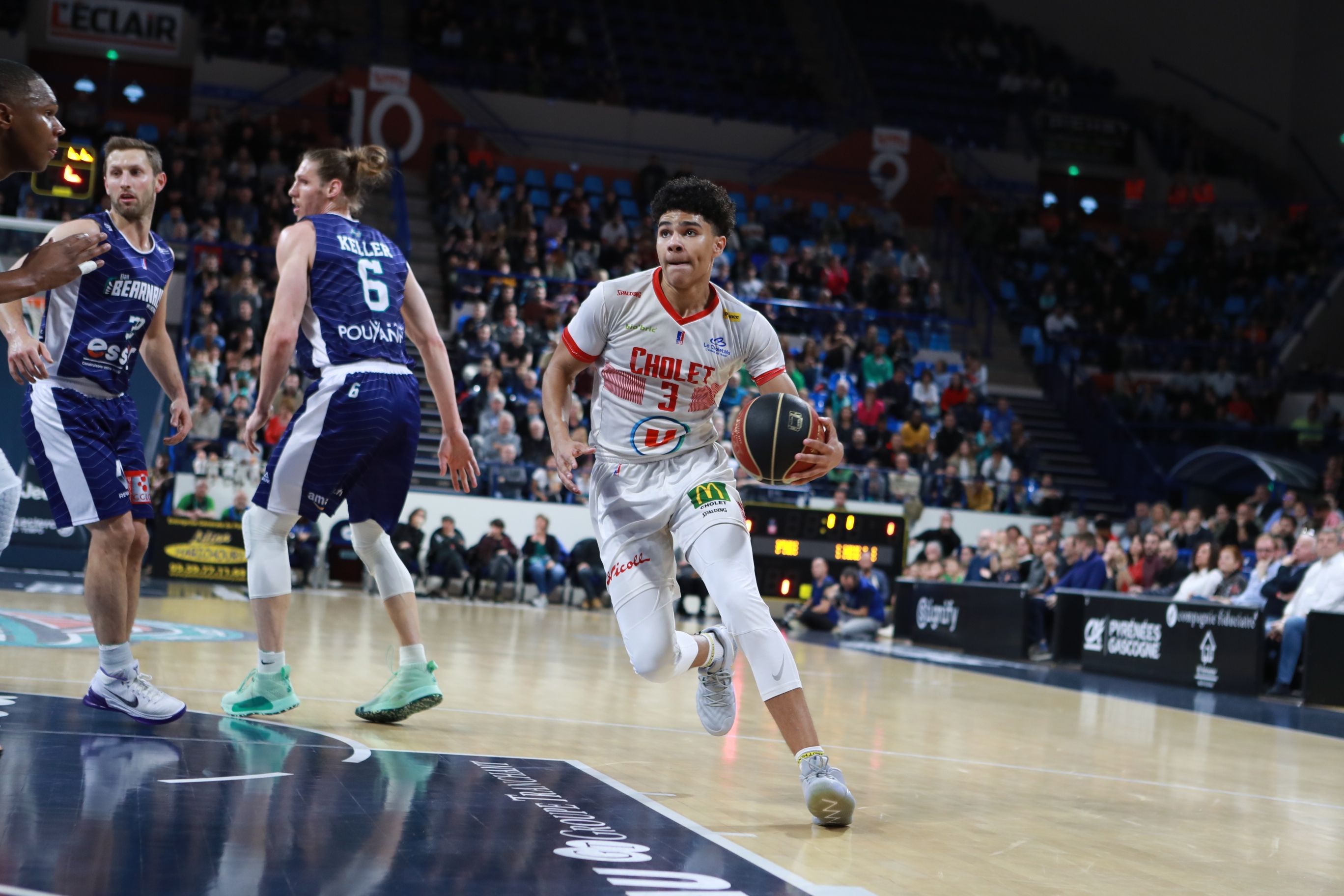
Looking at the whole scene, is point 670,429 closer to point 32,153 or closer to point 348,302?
point 348,302

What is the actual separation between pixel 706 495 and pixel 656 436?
1.12 ft

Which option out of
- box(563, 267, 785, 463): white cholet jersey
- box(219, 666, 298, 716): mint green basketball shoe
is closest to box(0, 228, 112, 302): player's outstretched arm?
box(563, 267, 785, 463): white cholet jersey

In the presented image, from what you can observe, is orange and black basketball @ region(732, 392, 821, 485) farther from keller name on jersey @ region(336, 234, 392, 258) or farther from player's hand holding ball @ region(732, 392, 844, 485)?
keller name on jersey @ region(336, 234, 392, 258)

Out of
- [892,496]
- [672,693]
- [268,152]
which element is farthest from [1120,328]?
[672,693]

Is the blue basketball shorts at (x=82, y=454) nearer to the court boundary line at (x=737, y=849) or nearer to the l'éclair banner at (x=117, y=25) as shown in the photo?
the court boundary line at (x=737, y=849)

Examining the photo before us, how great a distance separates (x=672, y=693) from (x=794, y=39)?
24.3m

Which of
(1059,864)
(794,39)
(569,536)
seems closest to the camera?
(1059,864)

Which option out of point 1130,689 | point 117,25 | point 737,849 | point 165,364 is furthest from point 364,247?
point 117,25

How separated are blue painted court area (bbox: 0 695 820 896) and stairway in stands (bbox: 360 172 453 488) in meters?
14.3

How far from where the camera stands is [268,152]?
22859mm

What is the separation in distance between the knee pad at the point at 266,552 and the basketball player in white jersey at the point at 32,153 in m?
1.90

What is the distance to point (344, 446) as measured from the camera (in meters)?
5.66

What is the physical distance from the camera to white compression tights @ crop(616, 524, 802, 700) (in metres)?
4.71

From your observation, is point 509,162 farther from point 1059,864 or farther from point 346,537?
point 1059,864
